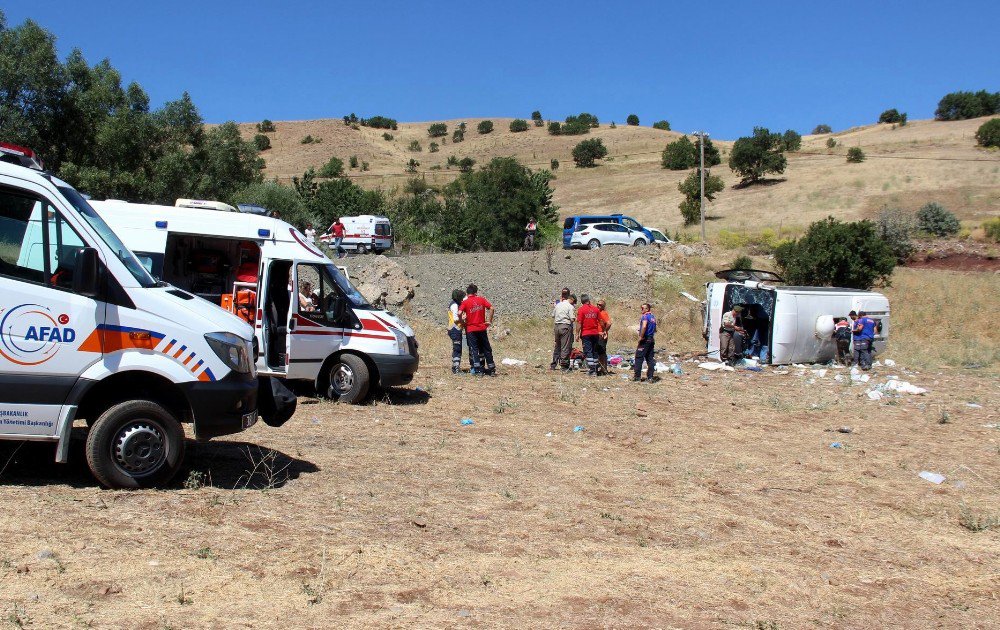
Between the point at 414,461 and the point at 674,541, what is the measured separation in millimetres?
3254

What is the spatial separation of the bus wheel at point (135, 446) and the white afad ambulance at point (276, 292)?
506 centimetres

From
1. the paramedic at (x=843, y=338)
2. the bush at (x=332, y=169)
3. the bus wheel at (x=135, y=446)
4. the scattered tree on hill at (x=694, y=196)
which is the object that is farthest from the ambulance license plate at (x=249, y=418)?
the bush at (x=332, y=169)

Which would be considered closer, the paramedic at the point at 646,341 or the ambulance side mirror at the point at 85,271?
the ambulance side mirror at the point at 85,271

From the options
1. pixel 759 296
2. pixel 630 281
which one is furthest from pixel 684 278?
pixel 759 296

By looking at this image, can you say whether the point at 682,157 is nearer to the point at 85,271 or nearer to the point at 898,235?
the point at 898,235

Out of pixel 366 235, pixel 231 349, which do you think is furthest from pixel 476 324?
pixel 366 235

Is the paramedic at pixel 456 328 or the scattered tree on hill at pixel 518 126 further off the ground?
the scattered tree on hill at pixel 518 126

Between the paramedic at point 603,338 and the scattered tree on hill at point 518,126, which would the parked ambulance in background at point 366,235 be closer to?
the paramedic at point 603,338

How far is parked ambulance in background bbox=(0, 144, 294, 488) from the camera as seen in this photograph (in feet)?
20.9

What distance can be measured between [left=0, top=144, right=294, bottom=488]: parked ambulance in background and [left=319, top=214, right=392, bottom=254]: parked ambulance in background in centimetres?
3213

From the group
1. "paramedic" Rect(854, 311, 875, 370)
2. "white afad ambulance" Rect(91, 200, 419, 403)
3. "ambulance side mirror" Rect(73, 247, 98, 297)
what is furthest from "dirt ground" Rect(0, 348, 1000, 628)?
"paramedic" Rect(854, 311, 875, 370)

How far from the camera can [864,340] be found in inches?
766

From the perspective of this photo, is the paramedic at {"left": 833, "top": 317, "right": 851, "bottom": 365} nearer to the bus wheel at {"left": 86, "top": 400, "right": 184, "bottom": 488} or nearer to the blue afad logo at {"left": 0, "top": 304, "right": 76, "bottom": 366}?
the bus wheel at {"left": 86, "top": 400, "right": 184, "bottom": 488}

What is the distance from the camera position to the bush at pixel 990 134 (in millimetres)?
73688
